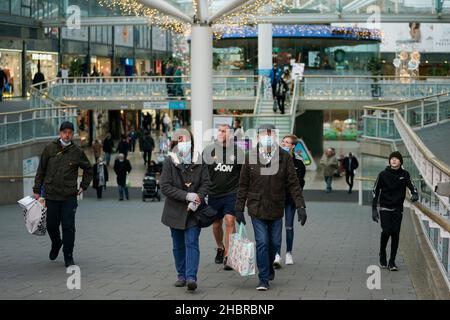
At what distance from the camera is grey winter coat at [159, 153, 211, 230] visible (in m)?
9.20

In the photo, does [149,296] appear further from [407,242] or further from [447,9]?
[447,9]

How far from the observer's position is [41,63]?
54.8 meters

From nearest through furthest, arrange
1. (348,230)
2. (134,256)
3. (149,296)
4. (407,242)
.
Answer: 1. (149,296)
2. (134,256)
3. (407,242)
4. (348,230)

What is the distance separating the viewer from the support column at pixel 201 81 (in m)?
17.2

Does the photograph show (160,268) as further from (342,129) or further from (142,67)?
(142,67)

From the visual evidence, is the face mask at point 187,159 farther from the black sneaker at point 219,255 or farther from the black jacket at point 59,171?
the black sneaker at point 219,255

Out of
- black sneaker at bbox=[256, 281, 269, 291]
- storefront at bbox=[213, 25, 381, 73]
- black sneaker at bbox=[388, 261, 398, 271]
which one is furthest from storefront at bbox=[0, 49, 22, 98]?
black sneaker at bbox=[256, 281, 269, 291]

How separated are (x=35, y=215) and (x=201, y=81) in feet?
23.9

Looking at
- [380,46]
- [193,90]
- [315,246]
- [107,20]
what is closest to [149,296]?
[315,246]

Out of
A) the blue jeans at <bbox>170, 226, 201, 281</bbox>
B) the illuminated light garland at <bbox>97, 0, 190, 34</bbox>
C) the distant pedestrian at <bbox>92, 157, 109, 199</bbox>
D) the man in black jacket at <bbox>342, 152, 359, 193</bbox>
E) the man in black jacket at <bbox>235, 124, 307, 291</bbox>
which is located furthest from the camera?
the man in black jacket at <bbox>342, 152, 359, 193</bbox>

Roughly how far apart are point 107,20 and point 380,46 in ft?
98.6

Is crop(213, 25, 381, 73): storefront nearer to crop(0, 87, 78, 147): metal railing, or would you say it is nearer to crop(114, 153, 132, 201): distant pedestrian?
crop(0, 87, 78, 147): metal railing

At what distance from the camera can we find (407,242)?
12742 mm

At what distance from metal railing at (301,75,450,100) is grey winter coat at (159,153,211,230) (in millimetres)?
31880
